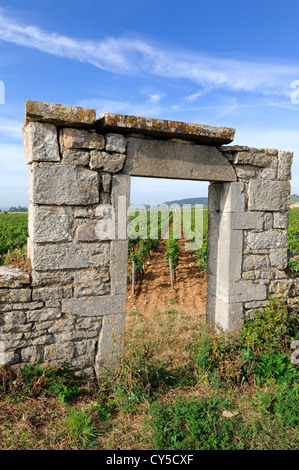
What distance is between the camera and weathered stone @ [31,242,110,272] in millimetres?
3529

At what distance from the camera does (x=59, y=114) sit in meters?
3.39

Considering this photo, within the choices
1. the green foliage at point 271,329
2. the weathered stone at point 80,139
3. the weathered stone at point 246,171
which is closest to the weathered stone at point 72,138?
the weathered stone at point 80,139

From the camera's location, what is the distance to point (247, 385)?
12.8 feet

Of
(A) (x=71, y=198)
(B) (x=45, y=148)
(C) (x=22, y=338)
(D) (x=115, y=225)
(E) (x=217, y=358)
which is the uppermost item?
(B) (x=45, y=148)

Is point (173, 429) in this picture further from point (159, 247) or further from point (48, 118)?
point (159, 247)

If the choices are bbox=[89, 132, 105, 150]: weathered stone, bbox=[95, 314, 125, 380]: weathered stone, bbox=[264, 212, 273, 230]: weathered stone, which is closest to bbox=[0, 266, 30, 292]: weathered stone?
bbox=[95, 314, 125, 380]: weathered stone

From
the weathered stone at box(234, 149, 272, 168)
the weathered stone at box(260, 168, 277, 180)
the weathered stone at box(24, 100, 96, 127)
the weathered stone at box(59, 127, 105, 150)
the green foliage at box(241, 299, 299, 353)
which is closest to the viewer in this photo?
the weathered stone at box(24, 100, 96, 127)

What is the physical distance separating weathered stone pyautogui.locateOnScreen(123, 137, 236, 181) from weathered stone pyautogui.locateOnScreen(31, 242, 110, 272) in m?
0.97

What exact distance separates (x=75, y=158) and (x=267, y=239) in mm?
2827

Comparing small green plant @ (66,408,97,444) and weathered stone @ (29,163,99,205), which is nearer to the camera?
small green plant @ (66,408,97,444)

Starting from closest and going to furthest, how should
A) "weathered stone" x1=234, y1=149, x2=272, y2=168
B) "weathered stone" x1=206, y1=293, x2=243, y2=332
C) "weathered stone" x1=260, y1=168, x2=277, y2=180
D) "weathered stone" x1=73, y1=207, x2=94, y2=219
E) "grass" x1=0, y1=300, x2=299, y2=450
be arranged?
"grass" x1=0, y1=300, x2=299, y2=450 → "weathered stone" x1=73, y1=207, x2=94, y2=219 → "weathered stone" x1=234, y1=149, x2=272, y2=168 → "weathered stone" x1=206, y1=293, x2=243, y2=332 → "weathered stone" x1=260, y1=168, x2=277, y2=180

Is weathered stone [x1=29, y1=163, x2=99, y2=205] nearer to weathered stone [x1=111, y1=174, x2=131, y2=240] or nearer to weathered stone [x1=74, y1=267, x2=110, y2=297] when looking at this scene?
weathered stone [x1=111, y1=174, x2=131, y2=240]
